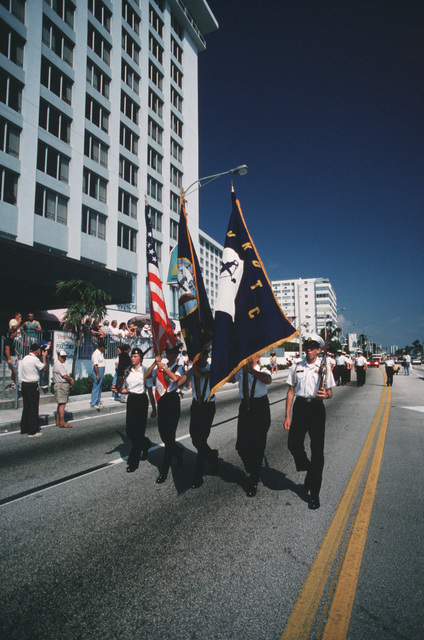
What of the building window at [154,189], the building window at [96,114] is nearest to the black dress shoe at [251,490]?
the building window at [96,114]

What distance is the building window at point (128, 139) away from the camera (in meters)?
31.4

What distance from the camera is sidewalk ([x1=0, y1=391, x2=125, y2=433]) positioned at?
30.1ft

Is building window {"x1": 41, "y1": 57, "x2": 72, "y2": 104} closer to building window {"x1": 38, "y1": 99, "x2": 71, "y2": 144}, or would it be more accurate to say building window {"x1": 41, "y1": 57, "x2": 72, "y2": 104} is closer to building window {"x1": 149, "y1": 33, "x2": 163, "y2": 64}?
building window {"x1": 38, "y1": 99, "x2": 71, "y2": 144}

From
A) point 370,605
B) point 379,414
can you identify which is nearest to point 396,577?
point 370,605

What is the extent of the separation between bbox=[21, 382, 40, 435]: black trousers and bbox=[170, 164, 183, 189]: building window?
1316 inches

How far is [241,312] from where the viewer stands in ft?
15.5

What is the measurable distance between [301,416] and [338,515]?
1.10 meters

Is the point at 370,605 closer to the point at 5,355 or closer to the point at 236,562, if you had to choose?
the point at 236,562

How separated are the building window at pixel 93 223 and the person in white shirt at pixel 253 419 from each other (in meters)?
25.1

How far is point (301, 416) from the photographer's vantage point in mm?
4504

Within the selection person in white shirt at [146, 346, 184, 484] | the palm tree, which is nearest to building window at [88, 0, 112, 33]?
the palm tree

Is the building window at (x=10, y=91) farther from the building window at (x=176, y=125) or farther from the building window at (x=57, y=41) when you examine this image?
the building window at (x=176, y=125)

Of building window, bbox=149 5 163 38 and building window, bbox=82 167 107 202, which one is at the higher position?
building window, bbox=149 5 163 38

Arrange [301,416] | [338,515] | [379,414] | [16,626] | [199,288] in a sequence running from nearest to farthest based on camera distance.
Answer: [16,626] < [338,515] < [301,416] < [199,288] < [379,414]
